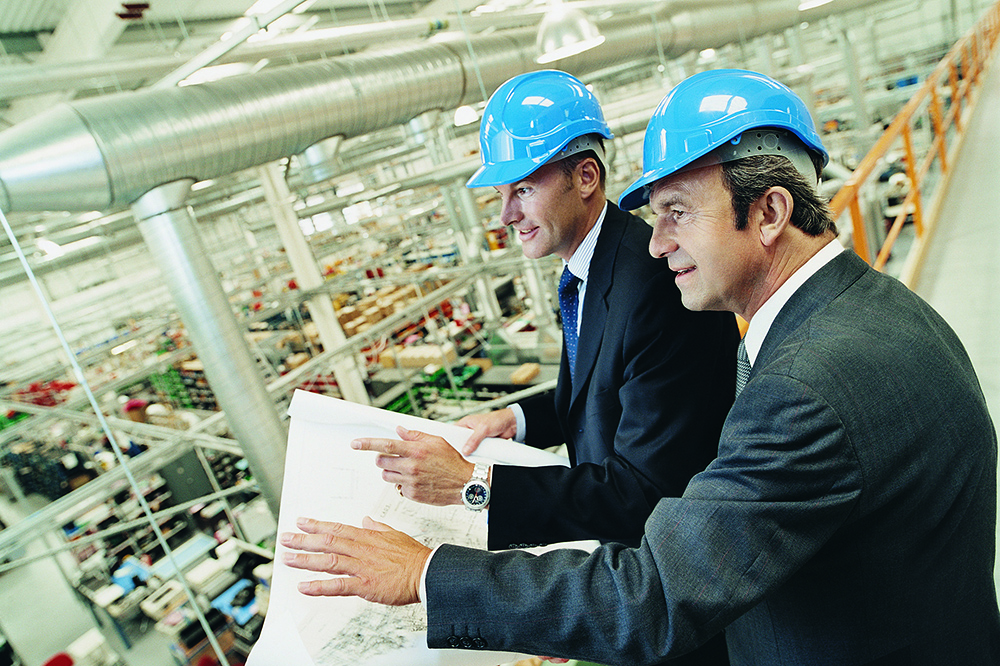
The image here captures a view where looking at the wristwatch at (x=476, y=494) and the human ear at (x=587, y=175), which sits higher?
the human ear at (x=587, y=175)

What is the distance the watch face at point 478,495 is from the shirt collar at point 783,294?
1.77ft

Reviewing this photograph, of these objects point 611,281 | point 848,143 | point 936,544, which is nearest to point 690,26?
point 848,143

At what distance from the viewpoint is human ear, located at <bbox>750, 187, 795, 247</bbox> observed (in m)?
0.94

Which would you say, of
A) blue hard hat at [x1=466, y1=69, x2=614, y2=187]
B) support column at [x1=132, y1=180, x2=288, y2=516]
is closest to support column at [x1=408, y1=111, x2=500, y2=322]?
support column at [x1=132, y1=180, x2=288, y2=516]

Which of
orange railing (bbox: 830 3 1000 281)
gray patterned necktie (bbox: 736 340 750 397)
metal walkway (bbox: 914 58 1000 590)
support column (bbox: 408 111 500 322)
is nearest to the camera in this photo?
gray patterned necktie (bbox: 736 340 750 397)

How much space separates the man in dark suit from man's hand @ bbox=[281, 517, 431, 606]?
22 centimetres

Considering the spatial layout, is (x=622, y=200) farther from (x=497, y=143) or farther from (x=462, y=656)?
(x=462, y=656)

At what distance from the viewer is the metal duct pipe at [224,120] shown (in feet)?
8.93

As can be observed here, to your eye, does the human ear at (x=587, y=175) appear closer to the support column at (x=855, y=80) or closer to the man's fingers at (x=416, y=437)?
the man's fingers at (x=416, y=437)

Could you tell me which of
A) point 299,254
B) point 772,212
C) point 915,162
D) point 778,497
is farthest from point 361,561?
point 299,254

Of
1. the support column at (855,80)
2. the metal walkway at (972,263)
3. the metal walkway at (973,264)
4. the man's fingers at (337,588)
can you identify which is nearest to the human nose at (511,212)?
the man's fingers at (337,588)

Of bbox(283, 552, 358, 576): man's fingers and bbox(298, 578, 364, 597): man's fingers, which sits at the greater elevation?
bbox(283, 552, 358, 576): man's fingers

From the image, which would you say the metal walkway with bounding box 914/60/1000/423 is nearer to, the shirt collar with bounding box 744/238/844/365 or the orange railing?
the orange railing

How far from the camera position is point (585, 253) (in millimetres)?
1449
